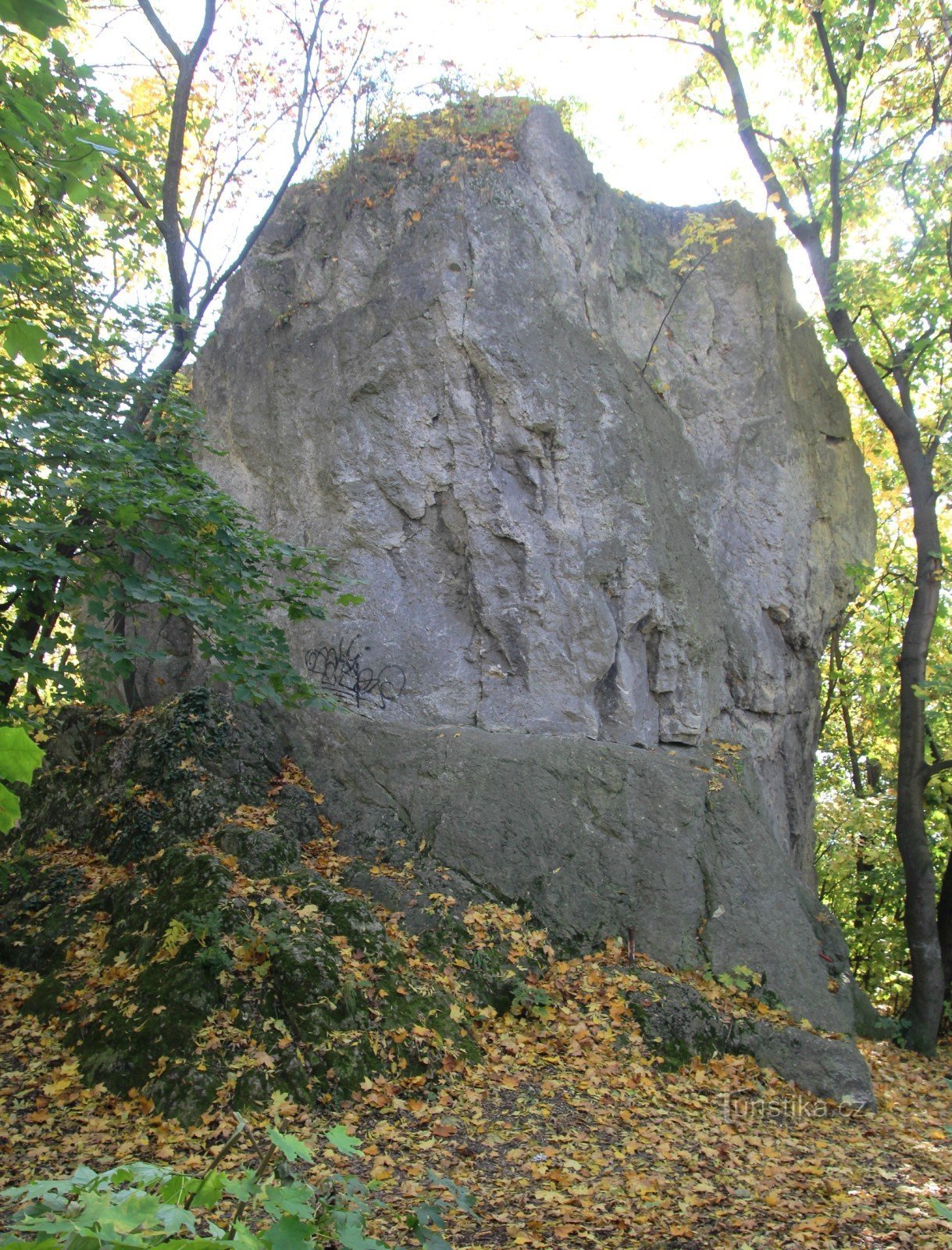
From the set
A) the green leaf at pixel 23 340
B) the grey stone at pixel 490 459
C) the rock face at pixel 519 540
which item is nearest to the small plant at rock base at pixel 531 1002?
the rock face at pixel 519 540

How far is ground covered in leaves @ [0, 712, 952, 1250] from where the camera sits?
5008 millimetres

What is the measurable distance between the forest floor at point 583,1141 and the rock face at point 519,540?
1.39m

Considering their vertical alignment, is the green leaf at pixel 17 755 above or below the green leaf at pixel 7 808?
above

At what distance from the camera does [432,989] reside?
718 cm

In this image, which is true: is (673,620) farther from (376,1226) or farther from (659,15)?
(659,15)

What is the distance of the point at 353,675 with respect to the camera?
968 cm

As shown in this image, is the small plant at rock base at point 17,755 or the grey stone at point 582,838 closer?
the small plant at rock base at point 17,755

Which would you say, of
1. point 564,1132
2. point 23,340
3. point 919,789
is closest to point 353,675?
point 564,1132

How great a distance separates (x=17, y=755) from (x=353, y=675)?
824cm

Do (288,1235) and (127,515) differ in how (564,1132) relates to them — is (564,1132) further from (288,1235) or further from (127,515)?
(288,1235)

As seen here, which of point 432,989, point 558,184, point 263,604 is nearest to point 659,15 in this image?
point 558,184

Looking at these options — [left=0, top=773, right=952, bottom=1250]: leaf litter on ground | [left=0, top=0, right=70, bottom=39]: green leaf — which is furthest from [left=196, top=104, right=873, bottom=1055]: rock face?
[left=0, top=0, right=70, bottom=39]: green leaf

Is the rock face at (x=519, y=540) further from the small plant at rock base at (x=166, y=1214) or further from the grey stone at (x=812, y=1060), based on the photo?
the small plant at rock base at (x=166, y=1214)

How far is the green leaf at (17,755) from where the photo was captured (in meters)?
1.45
